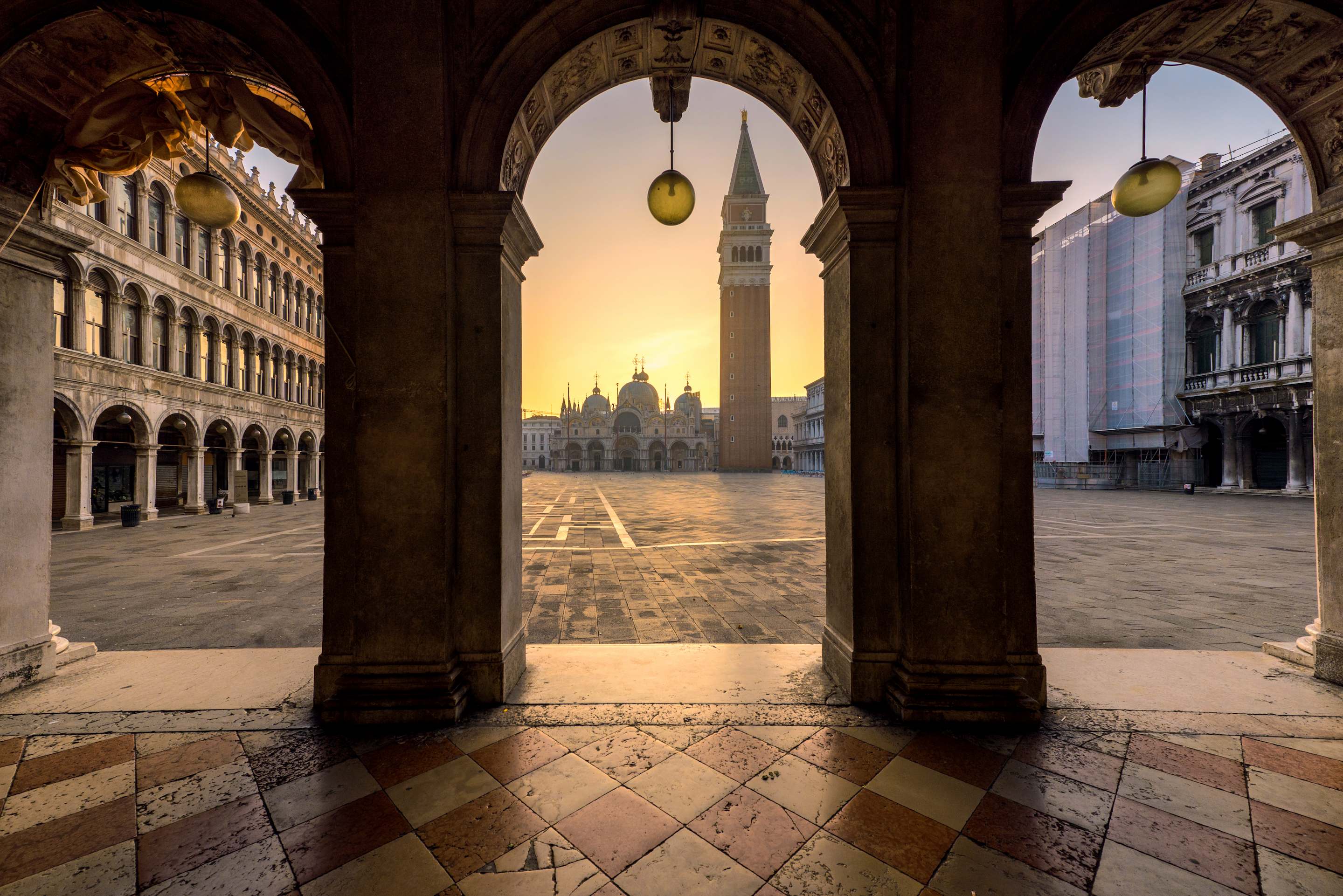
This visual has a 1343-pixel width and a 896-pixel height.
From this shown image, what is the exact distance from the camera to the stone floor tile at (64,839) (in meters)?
1.95

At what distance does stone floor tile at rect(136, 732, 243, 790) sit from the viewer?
96.6 inches

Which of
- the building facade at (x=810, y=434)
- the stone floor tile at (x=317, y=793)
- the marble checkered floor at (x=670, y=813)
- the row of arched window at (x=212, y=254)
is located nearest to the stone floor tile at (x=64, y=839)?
the marble checkered floor at (x=670, y=813)

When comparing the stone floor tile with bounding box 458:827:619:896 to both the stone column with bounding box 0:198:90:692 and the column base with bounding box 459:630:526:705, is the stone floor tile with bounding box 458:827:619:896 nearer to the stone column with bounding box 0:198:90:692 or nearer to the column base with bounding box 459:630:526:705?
the column base with bounding box 459:630:526:705

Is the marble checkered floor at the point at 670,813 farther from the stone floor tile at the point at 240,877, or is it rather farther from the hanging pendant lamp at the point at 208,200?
the hanging pendant lamp at the point at 208,200

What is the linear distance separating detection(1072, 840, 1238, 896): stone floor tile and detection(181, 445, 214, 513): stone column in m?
24.2

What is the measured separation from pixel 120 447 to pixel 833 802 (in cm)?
2563

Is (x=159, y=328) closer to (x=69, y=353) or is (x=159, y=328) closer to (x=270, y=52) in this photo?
(x=69, y=353)

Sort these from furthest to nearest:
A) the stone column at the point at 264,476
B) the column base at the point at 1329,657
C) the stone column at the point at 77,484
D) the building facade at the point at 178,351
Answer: the stone column at the point at 264,476 → the building facade at the point at 178,351 → the stone column at the point at 77,484 → the column base at the point at 1329,657

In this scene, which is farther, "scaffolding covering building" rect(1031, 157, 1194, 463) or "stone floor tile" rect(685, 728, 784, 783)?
"scaffolding covering building" rect(1031, 157, 1194, 463)

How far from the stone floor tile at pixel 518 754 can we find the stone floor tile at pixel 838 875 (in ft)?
3.97

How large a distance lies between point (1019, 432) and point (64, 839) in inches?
191

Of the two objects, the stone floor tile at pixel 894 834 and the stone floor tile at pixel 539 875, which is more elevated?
the stone floor tile at pixel 539 875

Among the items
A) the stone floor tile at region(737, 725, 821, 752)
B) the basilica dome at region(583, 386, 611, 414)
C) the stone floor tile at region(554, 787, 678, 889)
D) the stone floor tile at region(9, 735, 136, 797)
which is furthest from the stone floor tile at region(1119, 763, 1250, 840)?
the basilica dome at region(583, 386, 611, 414)

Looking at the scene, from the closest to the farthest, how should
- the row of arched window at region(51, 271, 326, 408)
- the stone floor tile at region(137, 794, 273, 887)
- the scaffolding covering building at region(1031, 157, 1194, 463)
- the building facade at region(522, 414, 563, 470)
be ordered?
the stone floor tile at region(137, 794, 273, 887)
the row of arched window at region(51, 271, 326, 408)
the scaffolding covering building at region(1031, 157, 1194, 463)
the building facade at region(522, 414, 563, 470)
